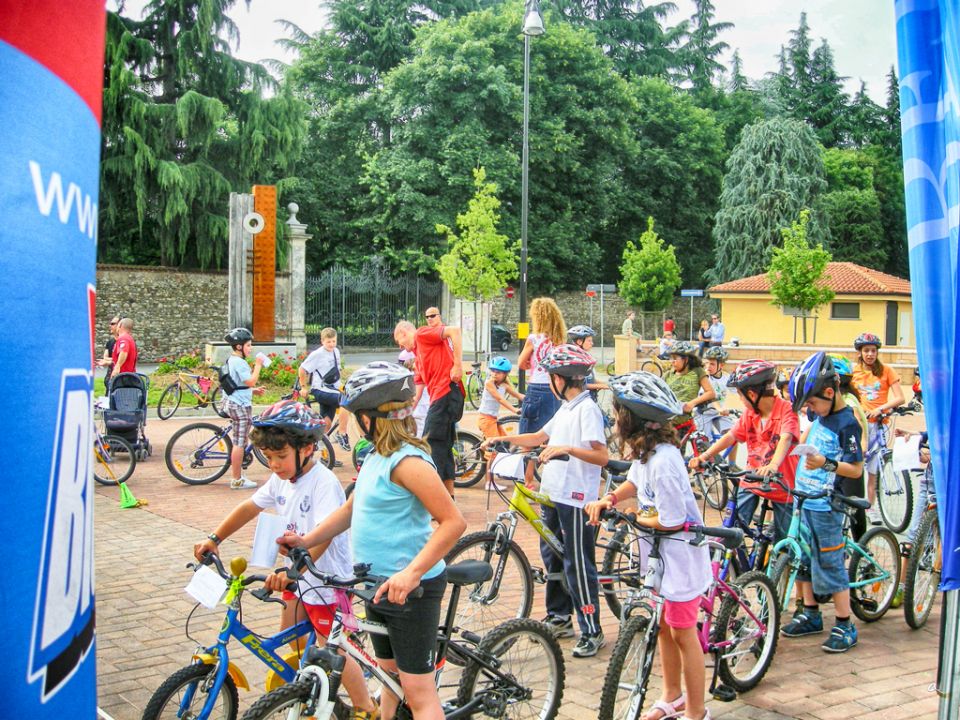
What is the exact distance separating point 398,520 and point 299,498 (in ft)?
2.77

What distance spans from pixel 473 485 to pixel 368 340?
90.5ft

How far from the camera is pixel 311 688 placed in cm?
346

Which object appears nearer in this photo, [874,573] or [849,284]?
[874,573]

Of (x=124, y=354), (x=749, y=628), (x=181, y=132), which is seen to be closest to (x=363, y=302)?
(x=181, y=132)

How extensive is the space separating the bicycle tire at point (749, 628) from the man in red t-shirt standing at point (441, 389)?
4.43m

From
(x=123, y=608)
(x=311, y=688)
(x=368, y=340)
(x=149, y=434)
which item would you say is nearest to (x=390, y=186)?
(x=368, y=340)

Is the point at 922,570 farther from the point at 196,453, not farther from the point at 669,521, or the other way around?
the point at 196,453

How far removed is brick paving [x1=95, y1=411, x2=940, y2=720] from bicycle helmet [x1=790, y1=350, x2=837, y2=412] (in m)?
1.51

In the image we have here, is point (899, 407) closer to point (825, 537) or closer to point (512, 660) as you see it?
point (825, 537)

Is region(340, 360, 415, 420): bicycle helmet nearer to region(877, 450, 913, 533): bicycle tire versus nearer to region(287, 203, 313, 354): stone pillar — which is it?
region(877, 450, 913, 533): bicycle tire

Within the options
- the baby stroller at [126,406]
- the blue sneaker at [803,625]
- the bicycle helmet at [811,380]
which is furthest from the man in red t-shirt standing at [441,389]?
the baby stroller at [126,406]

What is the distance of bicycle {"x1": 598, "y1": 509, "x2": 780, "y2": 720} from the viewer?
4.28 metres

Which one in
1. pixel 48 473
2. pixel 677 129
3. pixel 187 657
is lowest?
pixel 187 657

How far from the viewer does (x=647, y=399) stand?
4.45 metres
